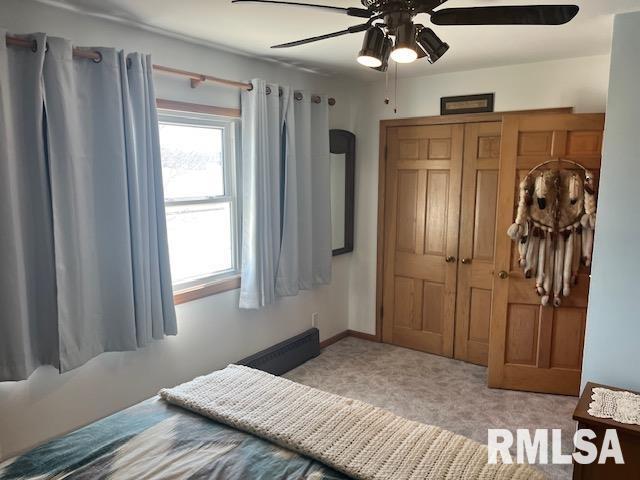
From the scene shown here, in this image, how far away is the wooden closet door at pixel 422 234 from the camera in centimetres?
391

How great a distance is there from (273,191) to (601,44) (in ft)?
7.62

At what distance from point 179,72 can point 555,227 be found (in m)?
2.57

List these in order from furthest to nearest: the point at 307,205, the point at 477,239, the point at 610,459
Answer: the point at 477,239 → the point at 307,205 → the point at 610,459

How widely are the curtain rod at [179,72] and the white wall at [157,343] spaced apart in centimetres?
7

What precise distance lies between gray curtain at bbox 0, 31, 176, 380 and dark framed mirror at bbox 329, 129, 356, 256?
6.49ft

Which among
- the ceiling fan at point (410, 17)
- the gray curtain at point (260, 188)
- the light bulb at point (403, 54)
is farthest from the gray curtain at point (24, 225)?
the light bulb at point (403, 54)

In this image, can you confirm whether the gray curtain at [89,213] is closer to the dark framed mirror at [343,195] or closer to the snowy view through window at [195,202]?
the snowy view through window at [195,202]

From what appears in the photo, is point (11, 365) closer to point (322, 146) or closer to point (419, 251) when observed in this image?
point (322, 146)

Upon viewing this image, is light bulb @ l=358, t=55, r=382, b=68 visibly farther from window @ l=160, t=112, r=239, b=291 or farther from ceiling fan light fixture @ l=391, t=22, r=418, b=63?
window @ l=160, t=112, r=239, b=291

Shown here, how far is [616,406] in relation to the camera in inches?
88.0

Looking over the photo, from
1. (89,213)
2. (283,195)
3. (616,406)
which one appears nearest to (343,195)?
(283,195)

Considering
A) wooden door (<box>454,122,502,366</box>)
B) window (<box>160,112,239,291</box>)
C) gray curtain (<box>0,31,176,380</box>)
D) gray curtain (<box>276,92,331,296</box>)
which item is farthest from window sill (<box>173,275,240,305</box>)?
wooden door (<box>454,122,502,366</box>)

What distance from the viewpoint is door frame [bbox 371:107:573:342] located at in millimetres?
3666

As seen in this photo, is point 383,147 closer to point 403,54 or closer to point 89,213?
point 403,54
